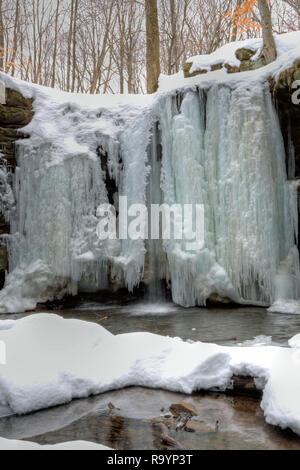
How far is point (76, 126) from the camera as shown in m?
7.83

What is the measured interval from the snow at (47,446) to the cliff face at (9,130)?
19.1ft

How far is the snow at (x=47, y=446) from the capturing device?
76.4 inches

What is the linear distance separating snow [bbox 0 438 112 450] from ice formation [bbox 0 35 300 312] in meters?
4.88

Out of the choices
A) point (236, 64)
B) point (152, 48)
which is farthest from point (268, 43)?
point (152, 48)

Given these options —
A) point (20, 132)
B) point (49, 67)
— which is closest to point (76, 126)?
point (20, 132)

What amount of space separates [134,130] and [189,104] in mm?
1221

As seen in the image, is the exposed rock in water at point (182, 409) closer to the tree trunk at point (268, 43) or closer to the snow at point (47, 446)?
the snow at point (47, 446)

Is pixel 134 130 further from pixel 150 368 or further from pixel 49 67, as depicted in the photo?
pixel 49 67

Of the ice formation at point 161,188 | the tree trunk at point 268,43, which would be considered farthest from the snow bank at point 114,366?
the tree trunk at point 268,43

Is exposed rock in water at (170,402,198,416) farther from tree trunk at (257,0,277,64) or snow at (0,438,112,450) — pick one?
tree trunk at (257,0,277,64)

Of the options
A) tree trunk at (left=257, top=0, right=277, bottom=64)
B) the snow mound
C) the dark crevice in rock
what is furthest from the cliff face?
tree trunk at (left=257, top=0, right=277, bottom=64)

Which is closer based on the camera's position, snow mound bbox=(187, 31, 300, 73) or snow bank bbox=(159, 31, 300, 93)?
snow bank bbox=(159, 31, 300, 93)

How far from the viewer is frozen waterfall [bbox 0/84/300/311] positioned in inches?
258

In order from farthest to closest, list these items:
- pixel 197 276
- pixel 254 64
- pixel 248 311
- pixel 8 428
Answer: pixel 254 64 → pixel 197 276 → pixel 248 311 → pixel 8 428
